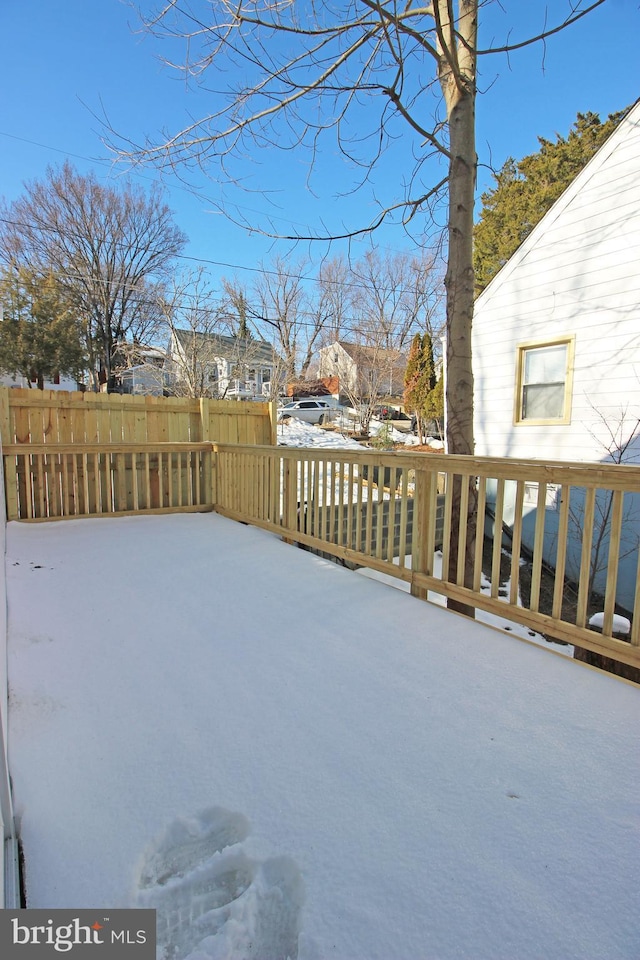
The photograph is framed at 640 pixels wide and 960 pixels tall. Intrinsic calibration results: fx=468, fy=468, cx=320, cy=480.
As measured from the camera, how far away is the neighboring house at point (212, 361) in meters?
14.7

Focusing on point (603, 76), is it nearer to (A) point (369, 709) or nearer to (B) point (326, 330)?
(A) point (369, 709)

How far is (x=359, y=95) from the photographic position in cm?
375

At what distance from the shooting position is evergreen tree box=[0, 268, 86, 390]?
1562 centimetres

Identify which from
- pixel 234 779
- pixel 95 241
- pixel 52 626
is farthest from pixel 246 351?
pixel 234 779

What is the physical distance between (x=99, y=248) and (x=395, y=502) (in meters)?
19.6

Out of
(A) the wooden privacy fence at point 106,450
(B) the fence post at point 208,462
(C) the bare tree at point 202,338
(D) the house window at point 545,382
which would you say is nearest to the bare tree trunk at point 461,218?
(D) the house window at point 545,382

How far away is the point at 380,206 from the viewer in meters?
4.29

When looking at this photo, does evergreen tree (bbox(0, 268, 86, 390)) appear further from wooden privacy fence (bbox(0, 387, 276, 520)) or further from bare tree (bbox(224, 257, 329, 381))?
wooden privacy fence (bbox(0, 387, 276, 520))

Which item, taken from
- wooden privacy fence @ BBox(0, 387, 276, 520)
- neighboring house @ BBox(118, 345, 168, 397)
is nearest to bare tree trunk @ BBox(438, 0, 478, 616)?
wooden privacy fence @ BBox(0, 387, 276, 520)

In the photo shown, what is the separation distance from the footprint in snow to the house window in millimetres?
5915

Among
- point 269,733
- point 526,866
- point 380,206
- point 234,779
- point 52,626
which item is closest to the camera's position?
point 526,866

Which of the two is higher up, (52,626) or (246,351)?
(246,351)

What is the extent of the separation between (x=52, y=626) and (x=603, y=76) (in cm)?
588

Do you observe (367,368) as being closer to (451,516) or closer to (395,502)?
(395,502)
